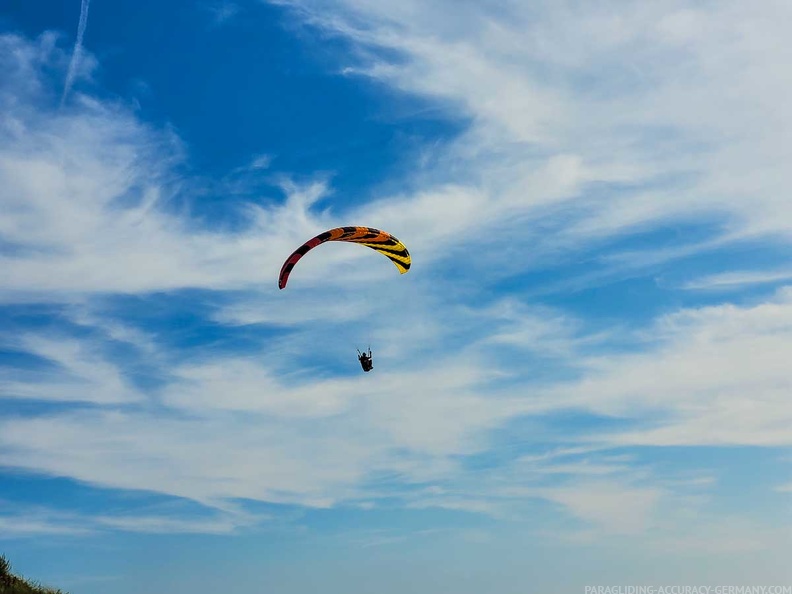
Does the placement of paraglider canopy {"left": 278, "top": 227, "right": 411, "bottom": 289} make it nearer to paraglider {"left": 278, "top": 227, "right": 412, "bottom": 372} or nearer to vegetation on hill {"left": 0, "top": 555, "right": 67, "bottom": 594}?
paraglider {"left": 278, "top": 227, "right": 412, "bottom": 372}

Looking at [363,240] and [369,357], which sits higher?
[363,240]

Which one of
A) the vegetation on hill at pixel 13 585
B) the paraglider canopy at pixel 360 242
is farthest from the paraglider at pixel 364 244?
the vegetation on hill at pixel 13 585

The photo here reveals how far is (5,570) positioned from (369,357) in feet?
94.2

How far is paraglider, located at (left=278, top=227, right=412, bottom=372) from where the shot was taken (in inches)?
2082

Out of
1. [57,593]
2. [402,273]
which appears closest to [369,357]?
[402,273]

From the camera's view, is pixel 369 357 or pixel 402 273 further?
pixel 402 273

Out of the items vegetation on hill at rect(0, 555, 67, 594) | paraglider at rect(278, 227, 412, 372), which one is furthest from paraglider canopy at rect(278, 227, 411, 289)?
vegetation on hill at rect(0, 555, 67, 594)

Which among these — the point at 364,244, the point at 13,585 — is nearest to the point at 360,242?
the point at 364,244

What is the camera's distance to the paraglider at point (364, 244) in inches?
2082

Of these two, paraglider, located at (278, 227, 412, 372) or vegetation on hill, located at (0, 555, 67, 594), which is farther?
paraglider, located at (278, 227, 412, 372)

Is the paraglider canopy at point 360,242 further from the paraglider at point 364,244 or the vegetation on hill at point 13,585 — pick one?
the vegetation on hill at point 13,585

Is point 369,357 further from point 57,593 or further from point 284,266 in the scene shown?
point 57,593

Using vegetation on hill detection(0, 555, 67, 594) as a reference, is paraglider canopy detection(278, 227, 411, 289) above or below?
above

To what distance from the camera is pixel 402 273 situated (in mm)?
61188
